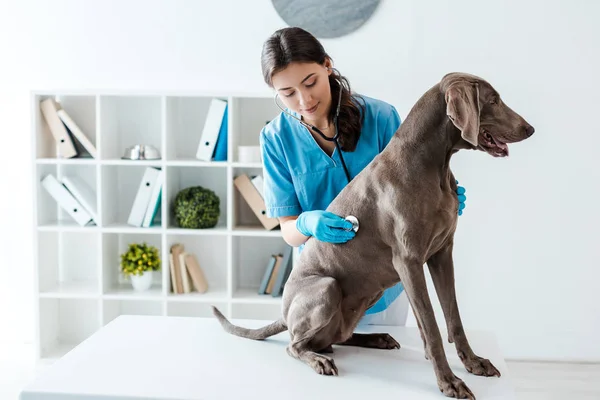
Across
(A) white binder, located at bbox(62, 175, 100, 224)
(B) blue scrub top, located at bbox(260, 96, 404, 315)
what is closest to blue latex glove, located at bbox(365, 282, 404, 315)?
(B) blue scrub top, located at bbox(260, 96, 404, 315)

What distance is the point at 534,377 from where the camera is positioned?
3230mm

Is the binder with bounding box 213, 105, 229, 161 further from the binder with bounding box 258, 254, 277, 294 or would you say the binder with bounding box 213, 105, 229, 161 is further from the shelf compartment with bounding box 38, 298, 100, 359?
the shelf compartment with bounding box 38, 298, 100, 359

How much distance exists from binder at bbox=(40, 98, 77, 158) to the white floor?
1.10m

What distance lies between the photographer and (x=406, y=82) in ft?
11.0

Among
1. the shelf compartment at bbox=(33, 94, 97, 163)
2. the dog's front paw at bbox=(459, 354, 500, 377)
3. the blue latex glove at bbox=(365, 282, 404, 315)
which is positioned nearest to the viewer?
the dog's front paw at bbox=(459, 354, 500, 377)

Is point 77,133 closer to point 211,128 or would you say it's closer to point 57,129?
point 57,129

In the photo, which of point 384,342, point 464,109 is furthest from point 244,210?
point 464,109

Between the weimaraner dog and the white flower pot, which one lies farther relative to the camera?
the white flower pot

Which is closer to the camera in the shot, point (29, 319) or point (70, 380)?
point (70, 380)

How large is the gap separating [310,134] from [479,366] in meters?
0.76

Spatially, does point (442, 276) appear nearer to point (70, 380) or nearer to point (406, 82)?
point (70, 380)

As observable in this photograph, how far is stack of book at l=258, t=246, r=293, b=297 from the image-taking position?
330 cm

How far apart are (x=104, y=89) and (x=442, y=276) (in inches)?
A: 89.8

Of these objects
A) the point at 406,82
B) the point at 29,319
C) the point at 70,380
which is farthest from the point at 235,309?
the point at 70,380
